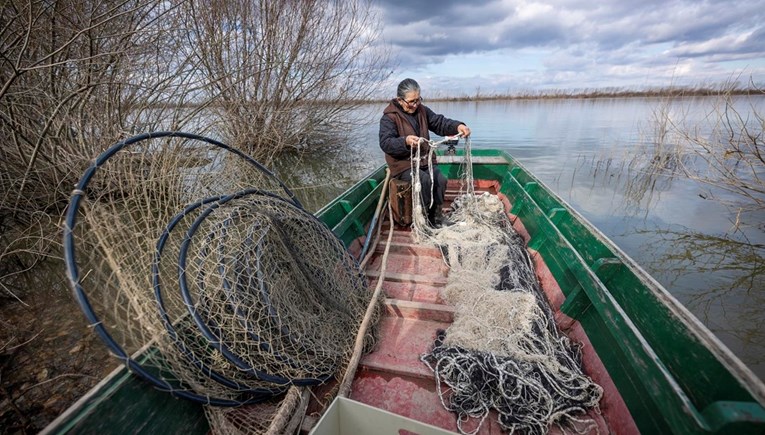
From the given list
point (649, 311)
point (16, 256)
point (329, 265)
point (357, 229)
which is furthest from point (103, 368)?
point (649, 311)

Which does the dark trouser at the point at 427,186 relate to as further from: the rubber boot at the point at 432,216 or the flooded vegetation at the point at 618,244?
the flooded vegetation at the point at 618,244

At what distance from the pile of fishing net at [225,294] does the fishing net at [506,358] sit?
29.2 inches

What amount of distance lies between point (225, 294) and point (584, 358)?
232cm

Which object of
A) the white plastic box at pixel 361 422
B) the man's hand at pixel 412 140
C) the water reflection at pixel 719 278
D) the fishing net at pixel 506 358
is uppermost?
the man's hand at pixel 412 140

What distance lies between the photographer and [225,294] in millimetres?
1733

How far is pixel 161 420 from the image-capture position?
5.10 ft

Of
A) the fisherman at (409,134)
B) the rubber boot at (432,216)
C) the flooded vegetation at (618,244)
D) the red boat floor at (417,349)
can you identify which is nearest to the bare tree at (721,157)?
the flooded vegetation at (618,244)

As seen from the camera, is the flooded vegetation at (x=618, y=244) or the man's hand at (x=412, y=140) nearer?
the flooded vegetation at (x=618, y=244)


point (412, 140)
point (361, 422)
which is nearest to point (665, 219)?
point (412, 140)

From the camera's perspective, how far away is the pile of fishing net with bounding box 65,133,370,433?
57.4 inches

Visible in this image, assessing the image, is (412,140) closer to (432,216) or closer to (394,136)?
(394,136)

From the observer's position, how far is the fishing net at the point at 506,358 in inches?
71.6

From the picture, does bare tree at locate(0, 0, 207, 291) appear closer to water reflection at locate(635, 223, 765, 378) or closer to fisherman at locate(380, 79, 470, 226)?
fisherman at locate(380, 79, 470, 226)

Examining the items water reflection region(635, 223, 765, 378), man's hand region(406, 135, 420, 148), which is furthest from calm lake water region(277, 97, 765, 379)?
man's hand region(406, 135, 420, 148)
